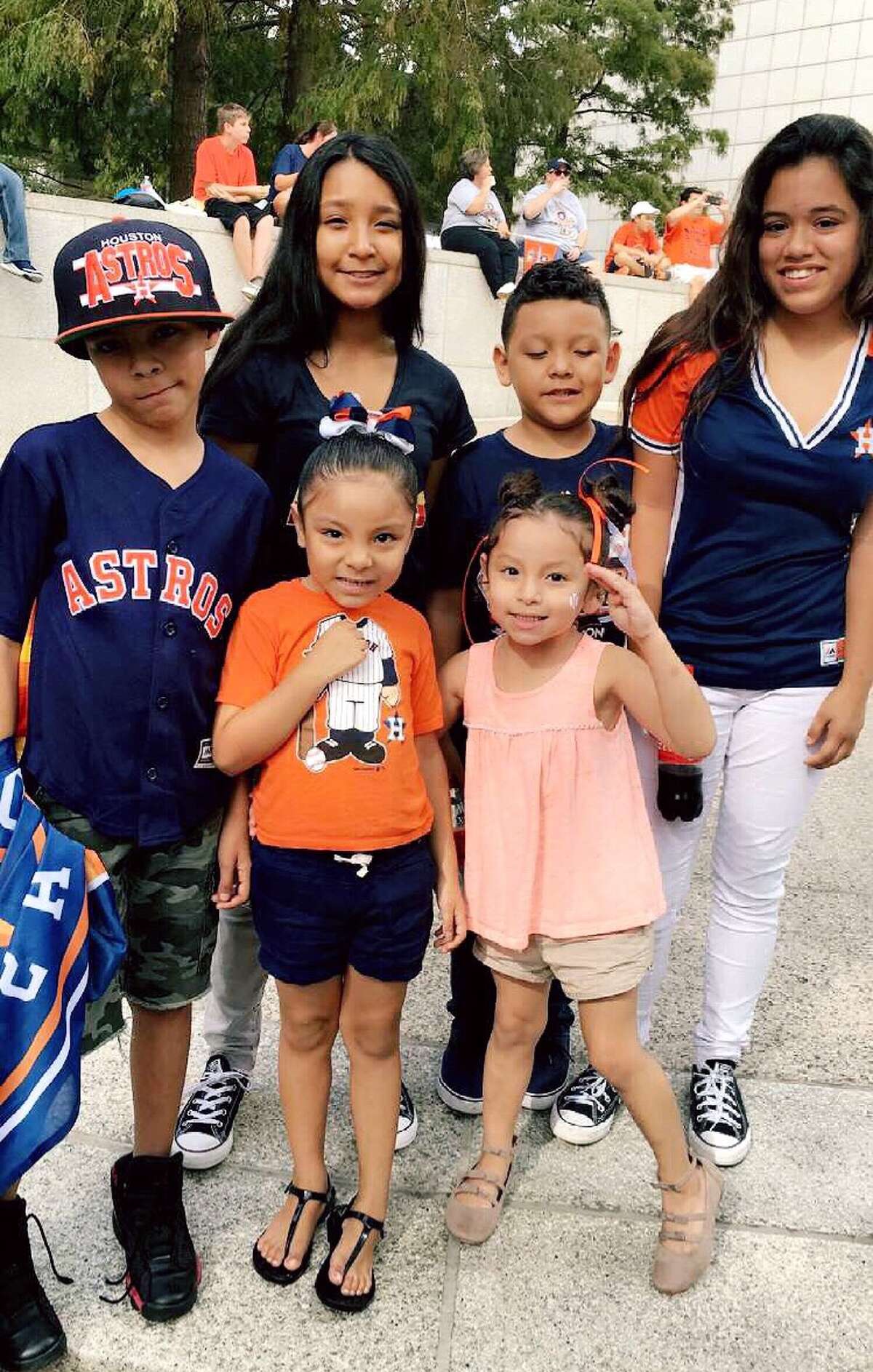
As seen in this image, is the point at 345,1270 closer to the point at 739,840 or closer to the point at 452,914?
the point at 452,914

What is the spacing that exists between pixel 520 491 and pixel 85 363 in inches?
279

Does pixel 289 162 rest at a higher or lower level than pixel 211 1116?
higher

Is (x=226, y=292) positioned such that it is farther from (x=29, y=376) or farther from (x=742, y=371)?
(x=742, y=371)

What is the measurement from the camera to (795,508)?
7.10ft

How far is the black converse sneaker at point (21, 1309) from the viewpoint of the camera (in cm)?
183

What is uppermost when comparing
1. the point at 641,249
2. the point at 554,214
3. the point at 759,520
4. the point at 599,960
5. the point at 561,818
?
the point at 554,214

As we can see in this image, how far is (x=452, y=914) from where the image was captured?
2.07 metres

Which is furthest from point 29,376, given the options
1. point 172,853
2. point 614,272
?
point 614,272

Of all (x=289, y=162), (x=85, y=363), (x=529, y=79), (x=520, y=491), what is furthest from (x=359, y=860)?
(x=529, y=79)

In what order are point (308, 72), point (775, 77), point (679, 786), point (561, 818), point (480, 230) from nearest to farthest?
point (561, 818) → point (679, 786) → point (480, 230) → point (308, 72) → point (775, 77)

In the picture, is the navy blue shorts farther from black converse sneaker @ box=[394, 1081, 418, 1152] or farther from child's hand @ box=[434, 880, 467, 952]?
black converse sneaker @ box=[394, 1081, 418, 1152]

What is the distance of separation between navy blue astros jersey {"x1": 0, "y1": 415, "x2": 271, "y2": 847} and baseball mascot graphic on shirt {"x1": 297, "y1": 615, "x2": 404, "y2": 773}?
0.20 m

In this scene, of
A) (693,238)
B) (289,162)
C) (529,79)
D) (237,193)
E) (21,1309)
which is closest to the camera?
(21,1309)

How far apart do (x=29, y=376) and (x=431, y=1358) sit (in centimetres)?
783
